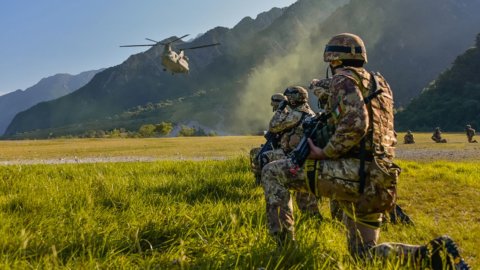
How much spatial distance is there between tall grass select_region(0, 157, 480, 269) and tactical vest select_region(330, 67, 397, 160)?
99 centimetres

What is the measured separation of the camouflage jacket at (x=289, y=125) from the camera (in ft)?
24.9

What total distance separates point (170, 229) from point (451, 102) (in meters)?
97.4

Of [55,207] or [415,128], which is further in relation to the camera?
[415,128]

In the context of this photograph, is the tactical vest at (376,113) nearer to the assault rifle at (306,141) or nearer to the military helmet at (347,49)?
the military helmet at (347,49)

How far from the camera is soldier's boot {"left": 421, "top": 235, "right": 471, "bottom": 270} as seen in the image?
321cm

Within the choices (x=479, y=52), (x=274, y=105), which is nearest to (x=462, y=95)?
(x=479, y=52)

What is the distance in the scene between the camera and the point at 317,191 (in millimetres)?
3955

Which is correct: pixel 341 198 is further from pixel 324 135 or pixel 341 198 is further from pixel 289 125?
pixel 289 125

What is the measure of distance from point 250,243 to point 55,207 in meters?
2.46

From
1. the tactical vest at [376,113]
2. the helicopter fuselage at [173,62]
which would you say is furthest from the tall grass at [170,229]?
the helicopter fuselage at [173,62]

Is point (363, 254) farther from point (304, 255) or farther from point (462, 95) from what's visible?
point (462, 95)

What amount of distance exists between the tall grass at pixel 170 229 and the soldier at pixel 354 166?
0.91ft

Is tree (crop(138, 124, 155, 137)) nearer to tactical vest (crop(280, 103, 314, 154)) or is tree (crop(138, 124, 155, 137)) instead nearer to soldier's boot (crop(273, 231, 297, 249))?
tactical vest (crop(280, 103, 314, 154))

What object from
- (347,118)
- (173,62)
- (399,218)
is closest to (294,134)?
(399,218)
